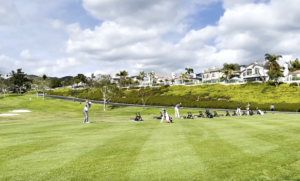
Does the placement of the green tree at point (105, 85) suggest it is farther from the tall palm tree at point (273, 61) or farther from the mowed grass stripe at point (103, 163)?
the tall palm tree at point (273, 61)

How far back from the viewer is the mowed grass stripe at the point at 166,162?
27.2 feet

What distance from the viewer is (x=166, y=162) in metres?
9.77

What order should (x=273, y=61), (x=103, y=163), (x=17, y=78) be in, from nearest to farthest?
(x=103, y=163)
(x=273, y=61)
(x=17, y=78)

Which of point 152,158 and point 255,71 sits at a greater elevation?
point 255,71

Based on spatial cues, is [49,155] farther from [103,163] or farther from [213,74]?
[213,74]

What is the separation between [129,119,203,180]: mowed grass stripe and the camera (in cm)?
829

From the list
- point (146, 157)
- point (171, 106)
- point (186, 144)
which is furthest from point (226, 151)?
point (171, 106)

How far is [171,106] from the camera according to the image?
65.8 m

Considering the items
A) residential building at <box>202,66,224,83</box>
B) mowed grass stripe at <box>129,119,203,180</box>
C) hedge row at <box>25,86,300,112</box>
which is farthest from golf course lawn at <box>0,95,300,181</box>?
residential building at <box>202,66,224,83</box>

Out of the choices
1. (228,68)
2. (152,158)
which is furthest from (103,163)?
(228,68)

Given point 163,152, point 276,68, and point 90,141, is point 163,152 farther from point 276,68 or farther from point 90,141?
point 276,68

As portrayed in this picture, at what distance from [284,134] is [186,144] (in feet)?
25.3

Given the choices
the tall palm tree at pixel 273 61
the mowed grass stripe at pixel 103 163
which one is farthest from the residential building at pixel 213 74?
the mowed grass stripe at pixel 103 163

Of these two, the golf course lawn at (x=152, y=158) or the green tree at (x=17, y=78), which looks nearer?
the golf course lawn at (x=152, y=158)
